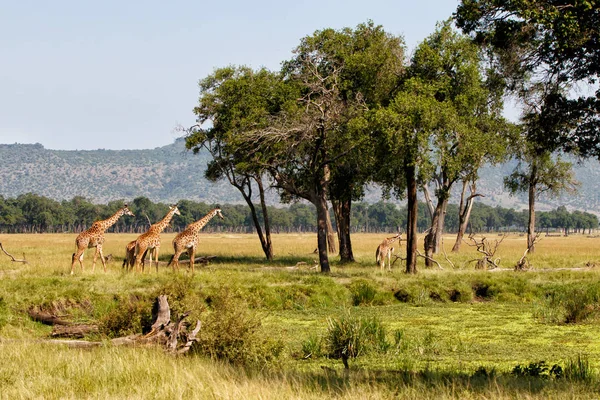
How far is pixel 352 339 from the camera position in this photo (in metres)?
15.6

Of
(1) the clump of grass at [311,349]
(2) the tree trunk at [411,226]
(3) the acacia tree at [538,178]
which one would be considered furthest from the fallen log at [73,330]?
(3) the acacia tree at [538,178]

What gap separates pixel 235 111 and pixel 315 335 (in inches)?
1010

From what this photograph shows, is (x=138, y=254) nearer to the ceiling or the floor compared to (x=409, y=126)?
nearer to the floor

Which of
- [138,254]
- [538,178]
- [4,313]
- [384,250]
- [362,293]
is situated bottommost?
[4,313]

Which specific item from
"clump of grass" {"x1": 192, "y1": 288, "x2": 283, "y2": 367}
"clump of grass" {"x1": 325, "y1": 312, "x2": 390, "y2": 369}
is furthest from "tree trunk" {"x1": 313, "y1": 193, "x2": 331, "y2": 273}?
"clump of grass" {"x1": 192, "y1": 288, "x2": 283, "y2": 367}

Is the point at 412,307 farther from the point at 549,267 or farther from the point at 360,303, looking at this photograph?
the point at 549,267

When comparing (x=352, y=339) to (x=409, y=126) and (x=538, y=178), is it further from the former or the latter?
(x=538, y=178)

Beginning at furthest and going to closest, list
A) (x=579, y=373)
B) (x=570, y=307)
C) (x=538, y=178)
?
(x=538, y=178) → (x=570, y=307) → (x=579, y=373)

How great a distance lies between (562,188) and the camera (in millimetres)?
52594

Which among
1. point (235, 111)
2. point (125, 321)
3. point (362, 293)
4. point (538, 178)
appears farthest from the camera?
point (538, 178)

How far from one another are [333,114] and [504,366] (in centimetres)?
1931

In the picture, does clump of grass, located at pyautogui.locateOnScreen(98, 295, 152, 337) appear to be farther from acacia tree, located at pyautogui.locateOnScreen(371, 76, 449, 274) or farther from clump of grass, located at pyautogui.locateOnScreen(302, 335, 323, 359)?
acacia tree, located at pyautogui.locateOnScreen(371, 76, 449, 274)

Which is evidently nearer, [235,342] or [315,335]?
[235,342]

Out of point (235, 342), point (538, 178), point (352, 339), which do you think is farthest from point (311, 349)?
point (538, 178)
